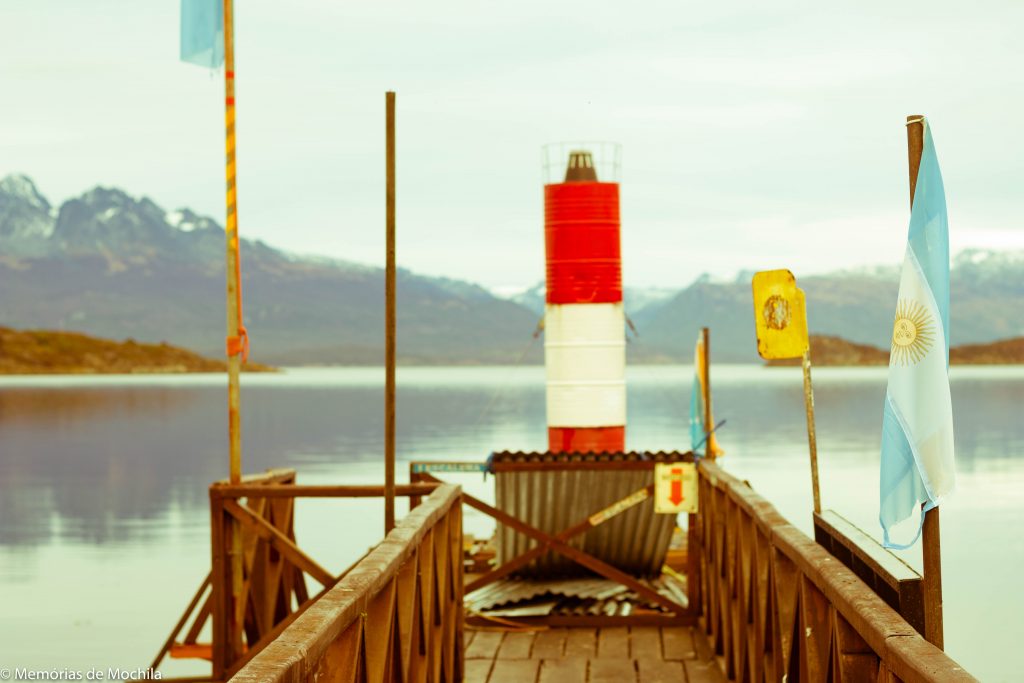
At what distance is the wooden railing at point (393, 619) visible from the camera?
5.19m

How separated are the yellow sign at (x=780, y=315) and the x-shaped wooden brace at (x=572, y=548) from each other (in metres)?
3.70

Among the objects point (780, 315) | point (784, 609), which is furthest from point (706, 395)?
point (784, 609)

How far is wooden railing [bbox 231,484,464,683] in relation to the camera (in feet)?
17.0

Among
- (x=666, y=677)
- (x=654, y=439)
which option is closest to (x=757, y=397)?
(x=654, y=439)

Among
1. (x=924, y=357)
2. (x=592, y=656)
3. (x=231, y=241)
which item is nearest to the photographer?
(x=924, y=357)

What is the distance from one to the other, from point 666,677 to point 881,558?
Result: 503 cm

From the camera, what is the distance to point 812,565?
6.65 metres

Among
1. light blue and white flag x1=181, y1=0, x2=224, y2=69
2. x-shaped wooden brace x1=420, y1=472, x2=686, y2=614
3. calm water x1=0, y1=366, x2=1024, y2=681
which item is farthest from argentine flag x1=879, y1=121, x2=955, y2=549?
calm water x1=0, y1=366, x2=1024, y2=681

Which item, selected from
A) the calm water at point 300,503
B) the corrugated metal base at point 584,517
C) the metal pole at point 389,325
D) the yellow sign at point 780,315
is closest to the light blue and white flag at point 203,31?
the metal pole at point 389,325

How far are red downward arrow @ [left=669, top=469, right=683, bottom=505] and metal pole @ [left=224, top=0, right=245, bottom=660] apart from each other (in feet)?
13.4

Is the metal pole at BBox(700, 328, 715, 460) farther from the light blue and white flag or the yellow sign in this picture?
the light blue and white flag

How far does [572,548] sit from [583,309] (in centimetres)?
335

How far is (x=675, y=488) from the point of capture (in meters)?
13.7

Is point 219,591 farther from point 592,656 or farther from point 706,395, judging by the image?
point 706,395
